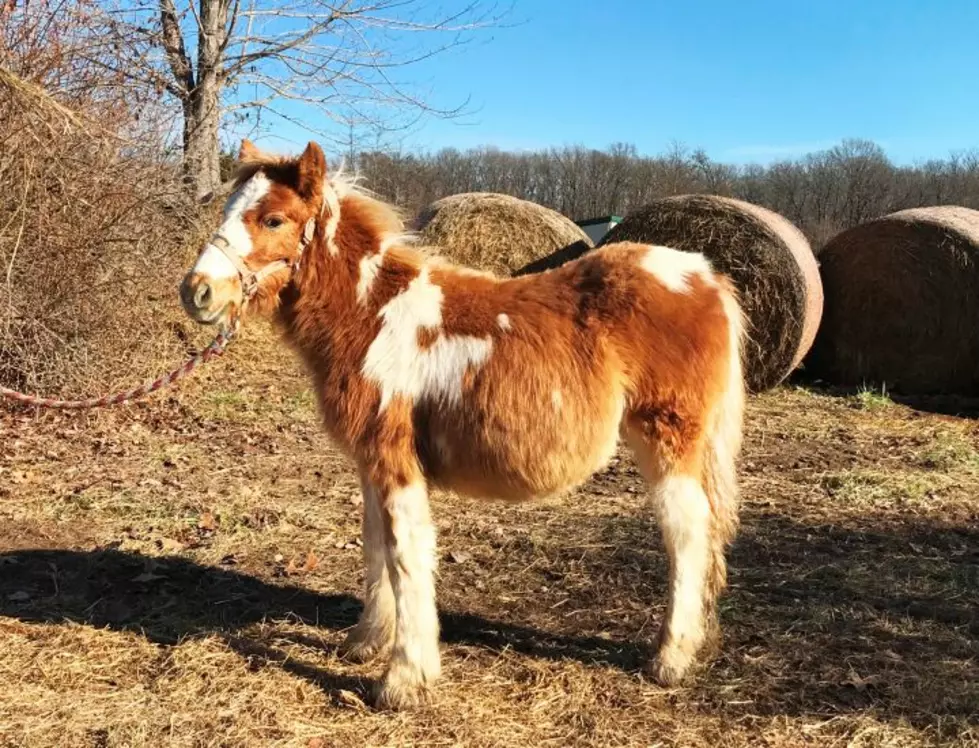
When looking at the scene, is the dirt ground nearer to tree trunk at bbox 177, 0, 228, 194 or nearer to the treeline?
tree trunk at bbox 177, 0, 228, 194

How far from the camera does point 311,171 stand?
312 centimetres

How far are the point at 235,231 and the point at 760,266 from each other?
702 centimetres

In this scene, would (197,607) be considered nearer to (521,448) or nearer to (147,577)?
(147,577)

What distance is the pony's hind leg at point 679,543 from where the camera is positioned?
3.23 meters

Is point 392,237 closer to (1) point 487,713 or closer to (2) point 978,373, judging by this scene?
(1) point 487,713

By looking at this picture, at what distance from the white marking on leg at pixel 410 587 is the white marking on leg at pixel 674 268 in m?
1.38

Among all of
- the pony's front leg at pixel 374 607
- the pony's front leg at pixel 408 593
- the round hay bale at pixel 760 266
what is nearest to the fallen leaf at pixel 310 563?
the pony's front leg at pixel 374 607

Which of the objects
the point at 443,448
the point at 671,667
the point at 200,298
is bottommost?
the point at 671,667

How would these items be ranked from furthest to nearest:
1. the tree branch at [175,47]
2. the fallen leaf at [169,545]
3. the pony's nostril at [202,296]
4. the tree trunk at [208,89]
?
the tree trunk at [208,89], the tree branch at [175,47], the fallen leaf at [169,545], the pony's nostril at [202,296]

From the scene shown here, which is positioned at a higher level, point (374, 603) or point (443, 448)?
point (443, 448)

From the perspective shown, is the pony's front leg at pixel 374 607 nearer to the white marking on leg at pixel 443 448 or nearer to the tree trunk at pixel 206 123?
the white marking on leg at pixel 443 448

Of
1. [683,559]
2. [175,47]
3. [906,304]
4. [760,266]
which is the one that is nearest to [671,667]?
[683,559]

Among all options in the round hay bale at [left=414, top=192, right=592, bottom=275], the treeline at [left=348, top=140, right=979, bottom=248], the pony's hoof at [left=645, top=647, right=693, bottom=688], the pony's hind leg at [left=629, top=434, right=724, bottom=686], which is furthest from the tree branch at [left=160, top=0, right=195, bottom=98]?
the treeline at [left=348, top=140, right=979, bottom=248]

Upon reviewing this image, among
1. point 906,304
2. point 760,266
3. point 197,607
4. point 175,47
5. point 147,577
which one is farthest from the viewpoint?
point 175,47
